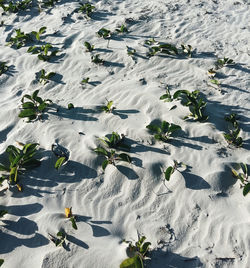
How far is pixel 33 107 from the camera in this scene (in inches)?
171

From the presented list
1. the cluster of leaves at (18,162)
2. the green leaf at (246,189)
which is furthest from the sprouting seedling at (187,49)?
the cluster of leaves at (18,162)

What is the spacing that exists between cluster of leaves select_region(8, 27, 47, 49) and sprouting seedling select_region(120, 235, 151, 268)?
532cm

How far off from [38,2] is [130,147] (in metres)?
6.37

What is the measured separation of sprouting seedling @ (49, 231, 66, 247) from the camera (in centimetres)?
275

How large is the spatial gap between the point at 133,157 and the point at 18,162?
5.11 ft

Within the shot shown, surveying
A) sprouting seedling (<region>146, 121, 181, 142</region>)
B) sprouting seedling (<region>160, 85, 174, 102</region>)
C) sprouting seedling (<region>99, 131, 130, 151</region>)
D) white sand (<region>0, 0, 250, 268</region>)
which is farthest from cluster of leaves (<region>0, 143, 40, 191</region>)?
sprouting seedling (<region>160, 85, 174, 102</region>)

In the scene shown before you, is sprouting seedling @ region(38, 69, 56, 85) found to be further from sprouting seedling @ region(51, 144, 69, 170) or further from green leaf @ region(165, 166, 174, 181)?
green leaf @ region(165, 166, 174, 181)

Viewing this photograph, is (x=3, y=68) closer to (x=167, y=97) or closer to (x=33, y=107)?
(x=33, y=107)

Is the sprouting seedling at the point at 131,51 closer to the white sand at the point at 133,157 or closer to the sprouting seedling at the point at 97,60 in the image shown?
the white sand at the point at 133,157

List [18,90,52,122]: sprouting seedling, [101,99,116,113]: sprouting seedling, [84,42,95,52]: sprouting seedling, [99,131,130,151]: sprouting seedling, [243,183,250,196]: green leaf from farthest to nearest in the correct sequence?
[84,42,95,52]: sprouting seedling < [101,99,116,113]: sprouting seedling < [18,90,52,122]: sprouting seedling < [99,131,130,151]: sprouting seedling < [243,183,250,196]: green leaf

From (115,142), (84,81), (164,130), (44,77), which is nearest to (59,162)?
(115,142)

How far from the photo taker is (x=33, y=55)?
5.71 m

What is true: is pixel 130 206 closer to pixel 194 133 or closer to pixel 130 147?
pixel 130 147

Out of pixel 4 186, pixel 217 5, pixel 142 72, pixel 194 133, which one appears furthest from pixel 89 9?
pixel 4 186
